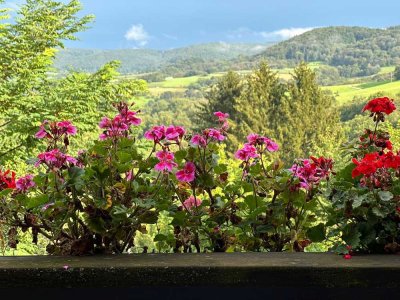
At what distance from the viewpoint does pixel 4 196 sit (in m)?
1.57

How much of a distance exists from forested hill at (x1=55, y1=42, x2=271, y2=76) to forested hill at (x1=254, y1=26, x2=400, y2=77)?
36.8 feet

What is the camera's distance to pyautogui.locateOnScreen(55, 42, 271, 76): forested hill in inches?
3561

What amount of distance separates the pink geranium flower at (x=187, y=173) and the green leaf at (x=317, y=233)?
390mm

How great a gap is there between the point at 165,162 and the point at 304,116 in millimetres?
30657

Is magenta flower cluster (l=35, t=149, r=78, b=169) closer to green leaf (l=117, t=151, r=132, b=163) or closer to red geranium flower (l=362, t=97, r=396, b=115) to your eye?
green leaf (l=117, t=151, r=132, b=163)

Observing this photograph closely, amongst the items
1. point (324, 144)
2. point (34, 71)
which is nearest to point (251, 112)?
point (324, 144)

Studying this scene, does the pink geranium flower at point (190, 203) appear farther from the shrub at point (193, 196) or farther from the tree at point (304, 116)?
the tree at point (304, 116)

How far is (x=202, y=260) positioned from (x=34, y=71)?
9585mm

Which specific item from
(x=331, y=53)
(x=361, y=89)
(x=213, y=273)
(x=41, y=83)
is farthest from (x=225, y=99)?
(x=331, y=53)

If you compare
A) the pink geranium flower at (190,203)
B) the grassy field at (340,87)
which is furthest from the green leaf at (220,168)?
the grassy field at (340,87)

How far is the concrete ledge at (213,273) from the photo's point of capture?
1239mm

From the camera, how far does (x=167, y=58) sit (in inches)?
6329

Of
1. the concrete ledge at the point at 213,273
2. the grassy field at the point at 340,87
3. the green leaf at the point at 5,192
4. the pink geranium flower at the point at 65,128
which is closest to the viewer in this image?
the concrete ledge at the point at 213,273

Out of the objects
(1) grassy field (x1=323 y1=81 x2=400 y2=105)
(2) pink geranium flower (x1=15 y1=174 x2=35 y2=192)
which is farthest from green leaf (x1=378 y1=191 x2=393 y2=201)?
(1) grassy field (x1=323 y1=81 x2=400 y2=105)
